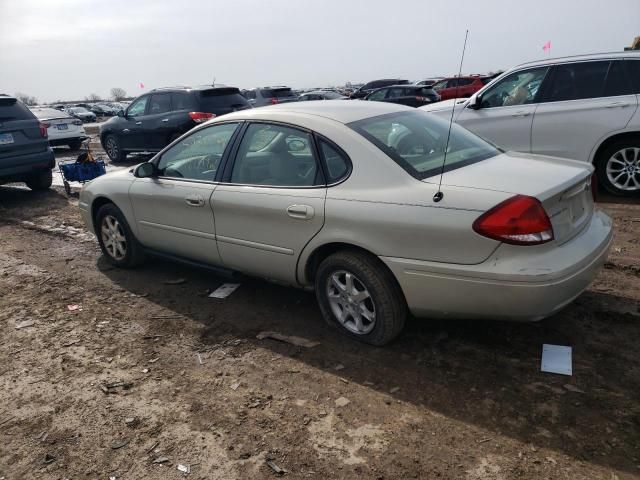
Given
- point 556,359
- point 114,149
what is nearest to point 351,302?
point 556,359

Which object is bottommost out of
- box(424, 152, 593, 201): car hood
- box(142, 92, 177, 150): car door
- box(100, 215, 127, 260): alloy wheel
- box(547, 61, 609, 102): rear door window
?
box(100, 215, 127, 260): alloy wheel

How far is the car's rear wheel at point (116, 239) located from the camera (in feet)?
16.9

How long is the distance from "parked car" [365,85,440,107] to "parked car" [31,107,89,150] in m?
10.2

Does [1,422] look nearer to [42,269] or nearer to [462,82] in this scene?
[42,269]

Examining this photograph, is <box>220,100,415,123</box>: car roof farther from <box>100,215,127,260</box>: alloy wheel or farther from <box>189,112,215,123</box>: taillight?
<box>189,112,215,123</box>: taillight

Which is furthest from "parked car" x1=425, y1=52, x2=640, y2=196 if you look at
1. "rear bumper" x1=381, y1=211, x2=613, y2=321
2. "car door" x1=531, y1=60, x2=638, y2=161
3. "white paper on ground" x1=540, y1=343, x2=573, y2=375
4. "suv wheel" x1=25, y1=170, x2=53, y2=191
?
"suv wheel" x1=25, y1=170, x2=53, y2=191

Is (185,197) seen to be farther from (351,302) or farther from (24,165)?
(24,165)

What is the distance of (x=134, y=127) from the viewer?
40.9 ft

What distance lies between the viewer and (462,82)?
22.3 meters

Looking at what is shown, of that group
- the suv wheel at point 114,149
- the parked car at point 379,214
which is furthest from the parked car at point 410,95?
the parked car at point 379,214

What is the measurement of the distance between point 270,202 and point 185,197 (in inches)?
39.1

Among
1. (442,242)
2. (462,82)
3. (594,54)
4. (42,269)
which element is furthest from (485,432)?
(462,82)

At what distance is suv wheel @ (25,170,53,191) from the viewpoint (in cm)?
981

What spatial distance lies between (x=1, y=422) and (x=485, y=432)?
2.76m
